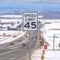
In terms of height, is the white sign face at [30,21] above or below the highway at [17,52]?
above

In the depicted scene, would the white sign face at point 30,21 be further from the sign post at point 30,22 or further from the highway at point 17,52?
the highway at point 17,52

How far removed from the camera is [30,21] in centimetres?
387

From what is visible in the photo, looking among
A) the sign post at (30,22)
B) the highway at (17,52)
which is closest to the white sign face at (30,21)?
the sign post at (30,22)

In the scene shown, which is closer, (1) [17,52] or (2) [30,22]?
(2) [30,22]

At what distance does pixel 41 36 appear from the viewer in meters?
6.92

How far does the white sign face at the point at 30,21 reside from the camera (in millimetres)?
3869

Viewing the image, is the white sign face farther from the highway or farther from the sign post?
the highway

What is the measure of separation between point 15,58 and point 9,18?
5.37 feet

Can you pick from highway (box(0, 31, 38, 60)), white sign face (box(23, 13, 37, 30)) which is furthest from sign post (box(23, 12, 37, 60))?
highway (box(0, 31, 38, 60))

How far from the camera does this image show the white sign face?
152 inches

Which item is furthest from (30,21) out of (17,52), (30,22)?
(17,52)

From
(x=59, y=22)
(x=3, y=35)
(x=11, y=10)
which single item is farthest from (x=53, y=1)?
(x=3, y=35)

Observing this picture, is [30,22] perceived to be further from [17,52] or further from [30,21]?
[17,52]

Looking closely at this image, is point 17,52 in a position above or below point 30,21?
below
